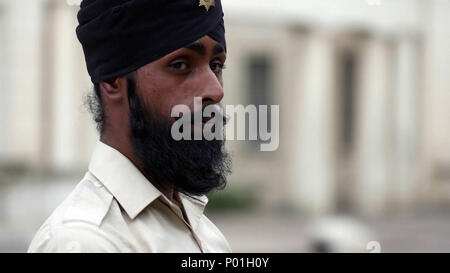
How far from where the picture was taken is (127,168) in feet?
5.24

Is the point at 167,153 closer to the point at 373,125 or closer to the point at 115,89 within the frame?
the point at 115,89

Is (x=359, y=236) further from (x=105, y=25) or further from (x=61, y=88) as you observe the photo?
(x=105, y=25)

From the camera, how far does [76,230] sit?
1363 mm

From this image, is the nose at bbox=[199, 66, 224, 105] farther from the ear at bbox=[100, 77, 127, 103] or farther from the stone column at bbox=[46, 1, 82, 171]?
the stone column at bbox=[46, 1, 82, 171]

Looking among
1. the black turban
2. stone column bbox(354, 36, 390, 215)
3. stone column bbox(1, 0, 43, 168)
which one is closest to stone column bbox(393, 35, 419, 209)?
stone column bbox(354, 36, 390, 215)

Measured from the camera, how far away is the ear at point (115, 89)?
1.63 meters

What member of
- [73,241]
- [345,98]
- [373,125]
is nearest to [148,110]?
[73,241]

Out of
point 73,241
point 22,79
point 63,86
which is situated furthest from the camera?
point 63,86

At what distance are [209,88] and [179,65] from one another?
3.2 inches

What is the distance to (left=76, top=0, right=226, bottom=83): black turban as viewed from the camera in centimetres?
156

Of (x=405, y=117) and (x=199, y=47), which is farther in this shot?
(x=405, y=117)

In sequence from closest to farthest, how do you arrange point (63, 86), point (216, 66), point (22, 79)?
1. point (216, 66)
2. point (22, 79)
3. point (63, 86)

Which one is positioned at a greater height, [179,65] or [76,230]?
[179,65]

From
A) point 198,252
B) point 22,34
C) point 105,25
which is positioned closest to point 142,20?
point 105,25
